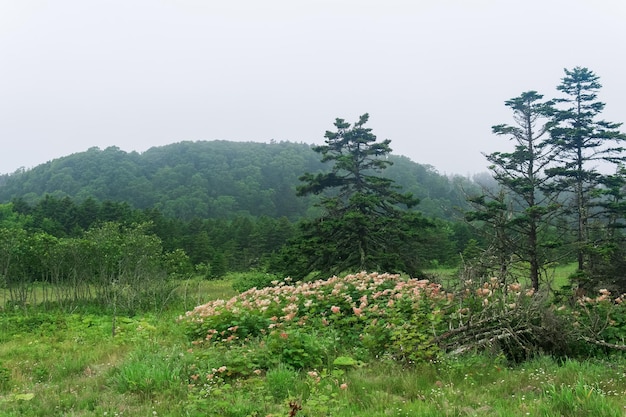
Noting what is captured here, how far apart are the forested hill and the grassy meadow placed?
62.6m

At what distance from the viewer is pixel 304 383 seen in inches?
178

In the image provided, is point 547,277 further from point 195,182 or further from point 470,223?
point 195,182

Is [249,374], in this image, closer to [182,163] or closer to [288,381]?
[288,381]

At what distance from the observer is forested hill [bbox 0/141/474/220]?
81.7 metres

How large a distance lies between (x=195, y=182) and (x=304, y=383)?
92462mm

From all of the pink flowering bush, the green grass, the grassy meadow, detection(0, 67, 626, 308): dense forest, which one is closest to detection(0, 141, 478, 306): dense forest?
detection(0, 67, 626, 308): dense forest

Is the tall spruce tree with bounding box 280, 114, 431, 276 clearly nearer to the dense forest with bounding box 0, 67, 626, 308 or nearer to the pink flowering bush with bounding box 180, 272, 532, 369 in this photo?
the dense forest with bounding box 0, 67, 626, 308

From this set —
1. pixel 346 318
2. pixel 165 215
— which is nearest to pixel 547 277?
pixel 346 318

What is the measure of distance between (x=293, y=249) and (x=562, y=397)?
1284 centimetres

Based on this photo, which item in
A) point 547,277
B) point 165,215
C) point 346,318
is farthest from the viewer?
point 165,215

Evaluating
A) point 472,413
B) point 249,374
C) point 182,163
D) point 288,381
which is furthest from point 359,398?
point 182,163

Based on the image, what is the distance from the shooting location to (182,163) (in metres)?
106

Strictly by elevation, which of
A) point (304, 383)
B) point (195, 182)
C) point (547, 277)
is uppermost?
point (195, 182)

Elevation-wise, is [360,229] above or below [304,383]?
above
